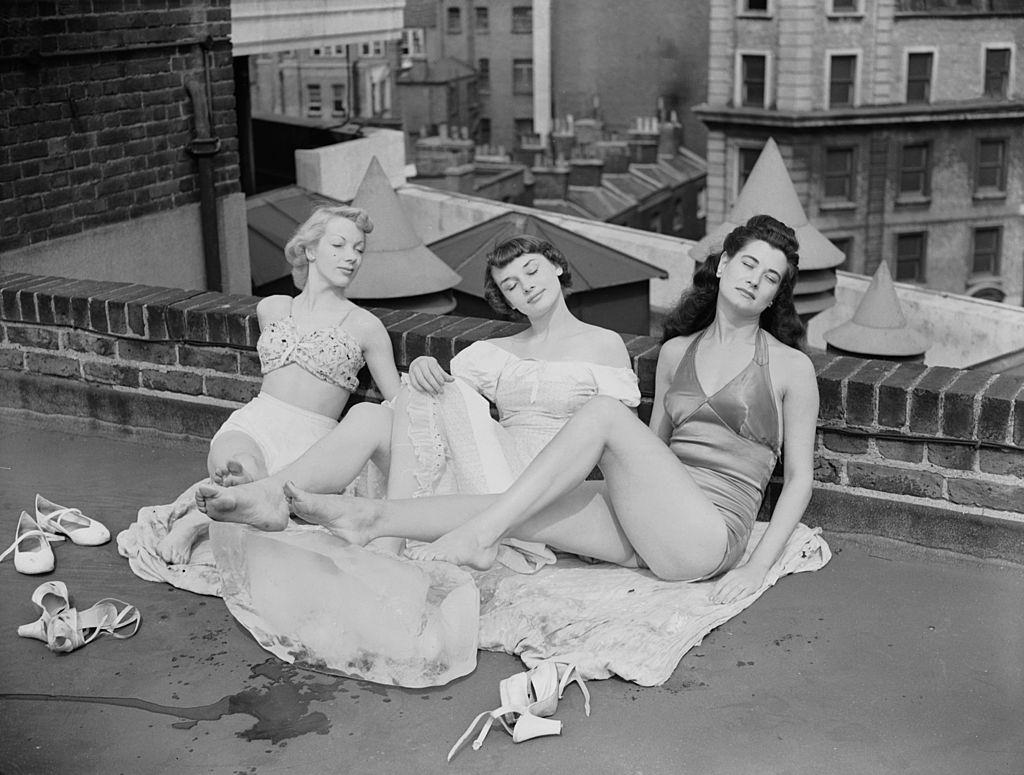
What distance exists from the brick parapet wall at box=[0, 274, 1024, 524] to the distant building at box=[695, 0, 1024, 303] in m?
27.4

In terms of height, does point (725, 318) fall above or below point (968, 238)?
above

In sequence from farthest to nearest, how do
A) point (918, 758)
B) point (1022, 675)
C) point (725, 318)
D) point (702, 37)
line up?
point (702, 37), point (725, 318), point (1022, 675), point (918, 758)

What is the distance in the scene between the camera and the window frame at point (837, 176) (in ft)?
107

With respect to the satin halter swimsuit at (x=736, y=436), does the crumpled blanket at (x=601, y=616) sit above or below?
below

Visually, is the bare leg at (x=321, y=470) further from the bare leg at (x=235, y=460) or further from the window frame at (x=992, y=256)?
the window frame at (x=992, y=256)

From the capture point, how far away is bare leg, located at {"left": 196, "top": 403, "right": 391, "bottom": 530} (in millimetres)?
3932

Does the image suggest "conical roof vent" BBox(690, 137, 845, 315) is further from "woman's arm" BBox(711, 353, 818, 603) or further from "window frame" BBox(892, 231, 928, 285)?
"window frame" BBox(892, 231, 928, 285)

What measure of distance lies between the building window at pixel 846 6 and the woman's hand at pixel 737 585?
29.9 metres

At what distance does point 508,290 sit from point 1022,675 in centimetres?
209

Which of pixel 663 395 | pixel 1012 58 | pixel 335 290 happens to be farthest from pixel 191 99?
pixel 1012 58

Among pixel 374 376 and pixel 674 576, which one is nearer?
pixel 674 576

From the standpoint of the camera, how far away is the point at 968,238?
34406 mm

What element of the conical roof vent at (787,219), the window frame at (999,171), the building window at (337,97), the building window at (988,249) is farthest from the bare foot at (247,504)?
the building window at (337,97)

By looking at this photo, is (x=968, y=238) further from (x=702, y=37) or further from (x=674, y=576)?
(x=674, y=576)
